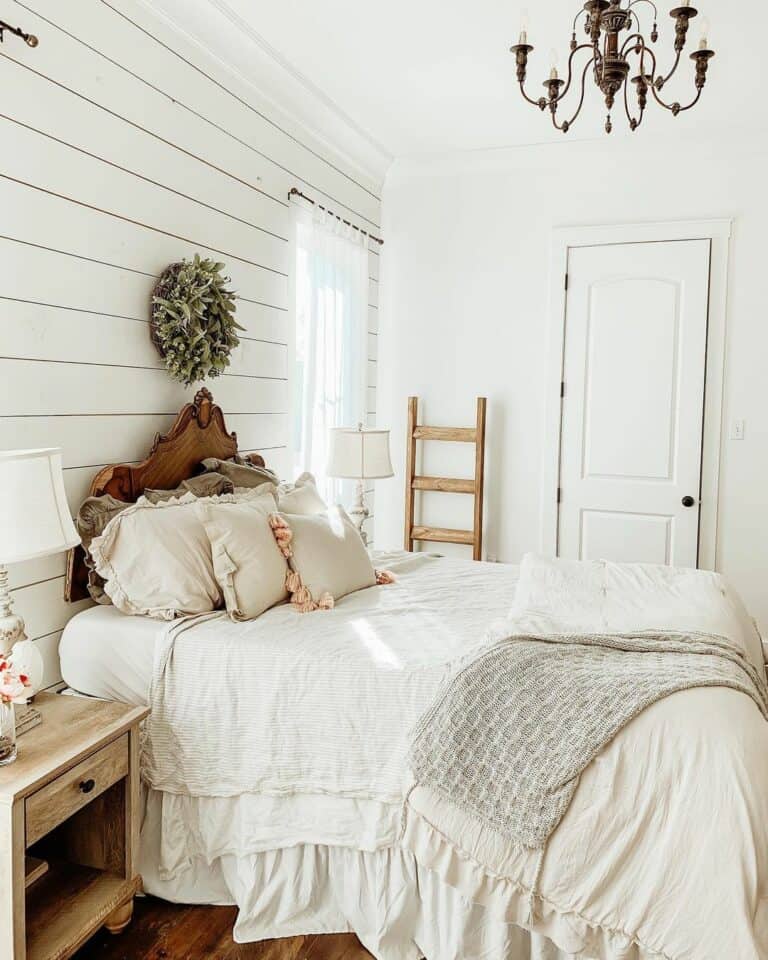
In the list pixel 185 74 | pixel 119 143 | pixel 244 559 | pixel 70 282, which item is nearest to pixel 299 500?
pixel 244 559

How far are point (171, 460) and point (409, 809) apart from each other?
1.52 metres

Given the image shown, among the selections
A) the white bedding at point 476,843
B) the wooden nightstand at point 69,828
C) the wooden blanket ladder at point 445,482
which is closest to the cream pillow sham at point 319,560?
the white bedding at point 476,843

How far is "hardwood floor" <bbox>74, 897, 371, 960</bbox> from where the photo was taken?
6.56 ft

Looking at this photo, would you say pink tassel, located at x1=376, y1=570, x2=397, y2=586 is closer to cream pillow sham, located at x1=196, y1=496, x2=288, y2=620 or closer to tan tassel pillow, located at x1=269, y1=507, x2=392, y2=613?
tan tassel pillow, located at x1=269, y1=507, x2=392, y2=613

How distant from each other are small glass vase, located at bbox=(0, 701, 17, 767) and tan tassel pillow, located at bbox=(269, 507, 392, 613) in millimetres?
970

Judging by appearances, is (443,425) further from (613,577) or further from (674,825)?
(674,825)

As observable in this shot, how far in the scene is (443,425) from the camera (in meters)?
4.75

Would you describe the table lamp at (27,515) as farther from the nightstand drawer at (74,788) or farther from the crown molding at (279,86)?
the crown molding at (279,86)

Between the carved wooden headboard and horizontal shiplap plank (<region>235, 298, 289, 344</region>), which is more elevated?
horizontal shiplap plank (<region>235, 298, 289, 344</region>)

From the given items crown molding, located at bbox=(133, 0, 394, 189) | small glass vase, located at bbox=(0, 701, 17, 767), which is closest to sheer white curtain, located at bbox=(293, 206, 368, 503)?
crown molding, located at bbox=(133, 0, 394, 189)

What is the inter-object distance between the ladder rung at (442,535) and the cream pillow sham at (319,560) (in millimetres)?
1720

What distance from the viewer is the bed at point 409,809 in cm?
160

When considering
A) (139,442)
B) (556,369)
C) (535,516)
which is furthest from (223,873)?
(556,369)

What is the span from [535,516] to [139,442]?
2.49m
